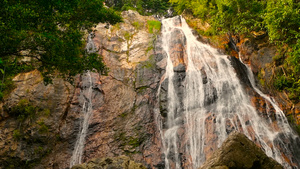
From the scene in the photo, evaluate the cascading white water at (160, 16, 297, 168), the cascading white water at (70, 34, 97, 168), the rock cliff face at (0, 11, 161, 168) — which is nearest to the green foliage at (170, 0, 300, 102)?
the cascading white water at (160, 16, 297, 168)

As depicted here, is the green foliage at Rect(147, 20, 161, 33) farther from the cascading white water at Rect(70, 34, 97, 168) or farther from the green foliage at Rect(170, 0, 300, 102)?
the cascading white water at Rect(70, 34, 97, 168)

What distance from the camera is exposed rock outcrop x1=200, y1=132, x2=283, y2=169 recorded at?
12.9 ft

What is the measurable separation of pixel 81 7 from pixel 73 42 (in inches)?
74.1

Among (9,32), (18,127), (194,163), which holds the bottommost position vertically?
(194,163)

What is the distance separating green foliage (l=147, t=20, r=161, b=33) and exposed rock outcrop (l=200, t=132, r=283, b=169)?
18075 mm

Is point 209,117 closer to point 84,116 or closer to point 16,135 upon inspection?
point 84,116

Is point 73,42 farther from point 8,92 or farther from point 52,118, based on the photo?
point 8,92

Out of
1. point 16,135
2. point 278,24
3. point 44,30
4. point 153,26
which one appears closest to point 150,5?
point 153,26

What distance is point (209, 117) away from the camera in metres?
12.0

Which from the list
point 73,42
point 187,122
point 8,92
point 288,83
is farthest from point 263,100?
point 8,92

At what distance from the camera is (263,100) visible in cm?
1283

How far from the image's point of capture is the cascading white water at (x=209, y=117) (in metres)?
10.9

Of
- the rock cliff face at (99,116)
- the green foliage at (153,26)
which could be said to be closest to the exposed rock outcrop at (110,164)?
the rock cliff face at (99,116)

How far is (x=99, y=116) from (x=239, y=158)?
10068 millimetres
